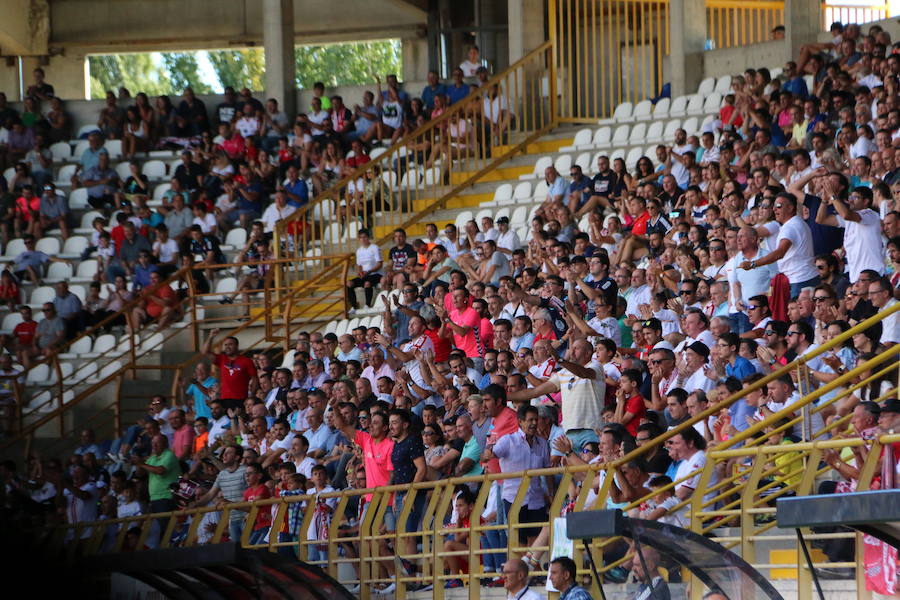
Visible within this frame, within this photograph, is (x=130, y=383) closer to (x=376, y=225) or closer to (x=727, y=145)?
(x=376, y=225)

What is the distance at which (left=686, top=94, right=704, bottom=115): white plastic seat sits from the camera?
756 inches

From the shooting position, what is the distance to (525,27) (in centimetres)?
2264

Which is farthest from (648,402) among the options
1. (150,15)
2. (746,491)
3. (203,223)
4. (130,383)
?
(150,15)

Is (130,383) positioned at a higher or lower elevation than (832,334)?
lower

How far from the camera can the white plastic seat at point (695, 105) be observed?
756 inches

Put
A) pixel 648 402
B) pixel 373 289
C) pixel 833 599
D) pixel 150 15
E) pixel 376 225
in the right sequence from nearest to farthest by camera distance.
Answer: pixel 833 599 < pixel 648 402 < pixel 373 289 < pixel 376 225 < pixel 150 15

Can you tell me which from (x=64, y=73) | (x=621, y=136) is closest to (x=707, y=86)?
(x=621, y=136)

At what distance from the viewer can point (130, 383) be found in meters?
18.9

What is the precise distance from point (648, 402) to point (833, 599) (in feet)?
17.7

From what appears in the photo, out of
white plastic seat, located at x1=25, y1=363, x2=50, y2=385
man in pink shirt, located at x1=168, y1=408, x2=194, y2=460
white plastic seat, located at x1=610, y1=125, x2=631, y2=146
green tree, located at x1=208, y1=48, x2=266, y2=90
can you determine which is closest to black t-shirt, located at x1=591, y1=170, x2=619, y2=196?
white plastic seat, located at x1=610, y1=125, x2=631, y2=146

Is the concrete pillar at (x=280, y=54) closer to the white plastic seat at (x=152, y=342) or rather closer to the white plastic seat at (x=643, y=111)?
the white plastic seat at (x=152, y=342)

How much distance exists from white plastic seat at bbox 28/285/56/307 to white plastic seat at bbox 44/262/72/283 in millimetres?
339

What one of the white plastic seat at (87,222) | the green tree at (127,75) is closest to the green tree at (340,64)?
the green tree at (127,75)

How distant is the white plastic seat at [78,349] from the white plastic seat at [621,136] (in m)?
7.51
